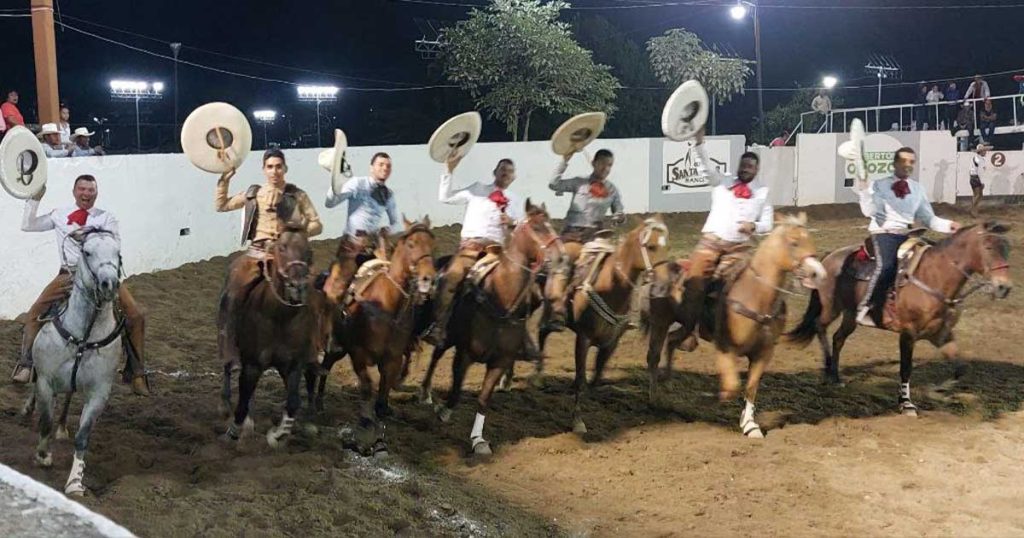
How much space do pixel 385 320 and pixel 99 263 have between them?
2.30m

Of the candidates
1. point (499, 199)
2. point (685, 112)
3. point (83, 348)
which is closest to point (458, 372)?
point (499, 199)

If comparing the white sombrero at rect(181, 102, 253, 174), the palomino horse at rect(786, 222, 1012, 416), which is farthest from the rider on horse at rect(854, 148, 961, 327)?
the white sombrero at rect(181, 102, 253, 174)

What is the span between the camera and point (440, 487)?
7.45 metres

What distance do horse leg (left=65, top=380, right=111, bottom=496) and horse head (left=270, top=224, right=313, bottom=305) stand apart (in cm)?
135

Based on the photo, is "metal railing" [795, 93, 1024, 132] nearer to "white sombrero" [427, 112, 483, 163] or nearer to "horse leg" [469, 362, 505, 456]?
"white sombrero" [427, 112, 483, 163]

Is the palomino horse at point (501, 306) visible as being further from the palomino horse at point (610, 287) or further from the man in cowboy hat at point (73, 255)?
the man in cowboy hat at point (73, 255)

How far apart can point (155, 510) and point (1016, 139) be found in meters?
30.6

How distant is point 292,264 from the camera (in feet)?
23.8

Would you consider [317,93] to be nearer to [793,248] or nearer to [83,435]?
[793,248]

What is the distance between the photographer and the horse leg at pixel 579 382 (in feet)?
29.5

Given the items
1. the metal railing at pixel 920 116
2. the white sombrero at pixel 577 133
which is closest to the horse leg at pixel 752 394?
the white sombrero at pixel 577 133

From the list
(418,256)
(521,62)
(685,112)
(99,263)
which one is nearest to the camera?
(99,263)

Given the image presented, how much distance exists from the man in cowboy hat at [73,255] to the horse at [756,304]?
15.6 ft

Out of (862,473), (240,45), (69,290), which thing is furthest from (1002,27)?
(69,290)
